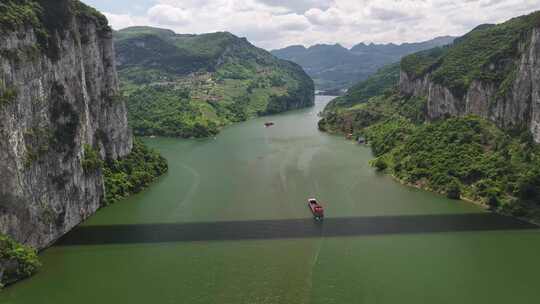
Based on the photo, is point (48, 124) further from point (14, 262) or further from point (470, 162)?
point (470, 162)

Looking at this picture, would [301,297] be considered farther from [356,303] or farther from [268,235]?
[268,235]

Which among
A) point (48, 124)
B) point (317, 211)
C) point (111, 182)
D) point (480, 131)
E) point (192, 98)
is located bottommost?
point (317, 211)

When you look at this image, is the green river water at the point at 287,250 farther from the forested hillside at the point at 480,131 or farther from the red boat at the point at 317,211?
the forested hillside at the point at 480,131

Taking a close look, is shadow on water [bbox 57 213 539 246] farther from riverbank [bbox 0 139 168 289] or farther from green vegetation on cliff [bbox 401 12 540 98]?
green vegetation on cliff [bbox 401 12 540 98]

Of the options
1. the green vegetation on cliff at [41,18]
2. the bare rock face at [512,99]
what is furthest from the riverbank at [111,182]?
the bare rock face at [512,99]

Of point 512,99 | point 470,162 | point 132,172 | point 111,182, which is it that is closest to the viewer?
point 111,182

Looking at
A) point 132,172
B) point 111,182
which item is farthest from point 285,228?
point 132,172

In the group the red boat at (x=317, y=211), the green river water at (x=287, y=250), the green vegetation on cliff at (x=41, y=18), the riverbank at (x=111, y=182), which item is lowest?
the green river water at (x=287, y=250)

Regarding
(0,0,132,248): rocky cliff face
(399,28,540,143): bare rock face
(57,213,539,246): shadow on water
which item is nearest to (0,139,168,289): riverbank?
(0,0,132,248): rocky cliff face
